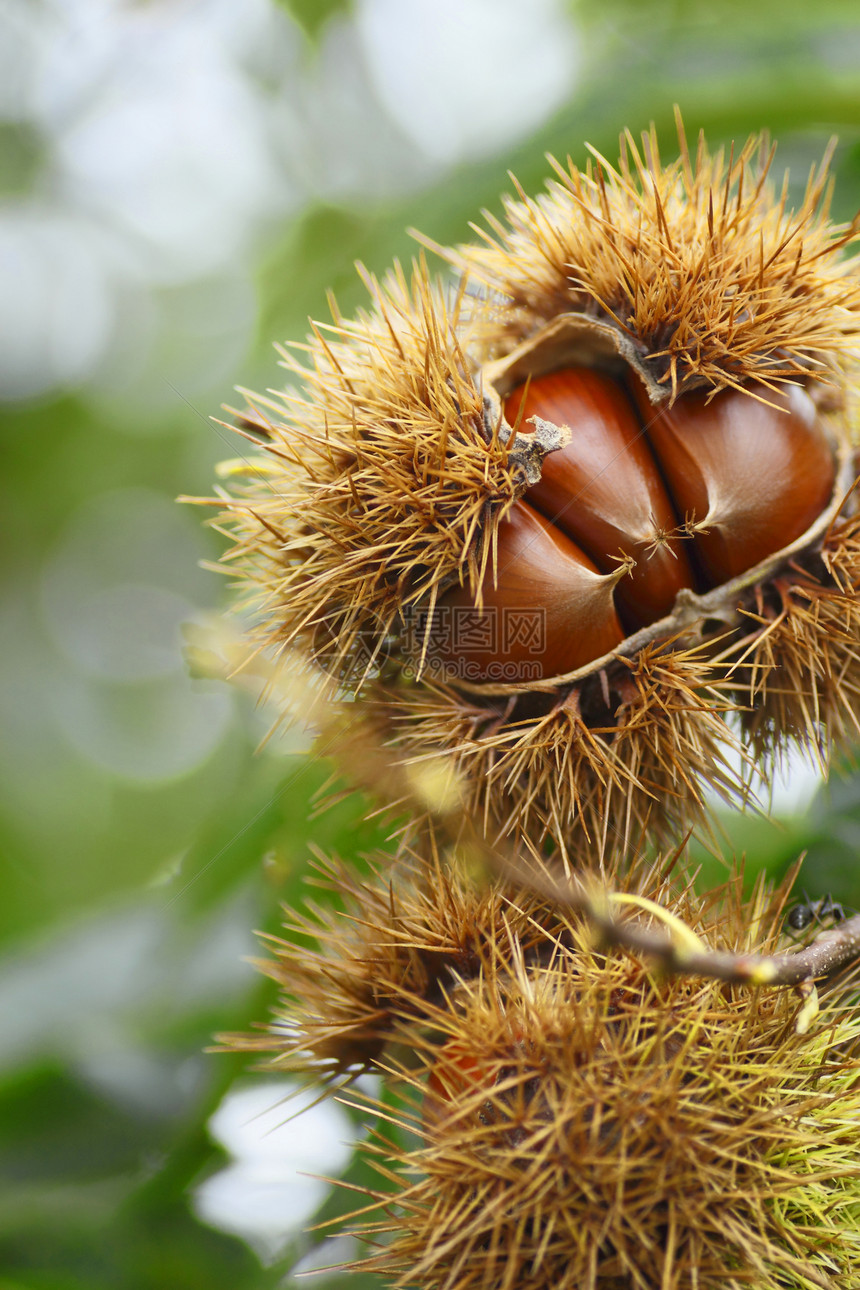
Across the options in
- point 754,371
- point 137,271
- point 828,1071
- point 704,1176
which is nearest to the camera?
point 704,1176

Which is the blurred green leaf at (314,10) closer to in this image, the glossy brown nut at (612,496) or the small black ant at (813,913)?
the glossy brown nut at (612,496)

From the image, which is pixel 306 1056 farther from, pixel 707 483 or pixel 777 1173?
pixel 707 483

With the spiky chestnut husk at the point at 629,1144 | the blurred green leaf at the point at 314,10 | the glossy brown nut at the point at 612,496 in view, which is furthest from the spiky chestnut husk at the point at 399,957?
the blurred green leaf at the point at 314,10

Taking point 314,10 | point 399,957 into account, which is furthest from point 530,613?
point 314,10

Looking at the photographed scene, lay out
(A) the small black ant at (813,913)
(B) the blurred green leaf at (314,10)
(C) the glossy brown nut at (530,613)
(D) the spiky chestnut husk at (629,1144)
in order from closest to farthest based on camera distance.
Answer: (D) the spiky chestnut husk at (629,1144) → (C) the glossy brown nut at (530,613) → (A) the small black ant at (813,913) → (B) the blurred green leaf at (314,10)

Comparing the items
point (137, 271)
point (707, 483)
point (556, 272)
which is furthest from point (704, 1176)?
point (137, 271)

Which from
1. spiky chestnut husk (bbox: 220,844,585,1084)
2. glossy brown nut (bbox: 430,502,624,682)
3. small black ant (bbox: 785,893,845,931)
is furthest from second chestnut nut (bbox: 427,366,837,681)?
small black ant (bbox: 785,893,845,931)
